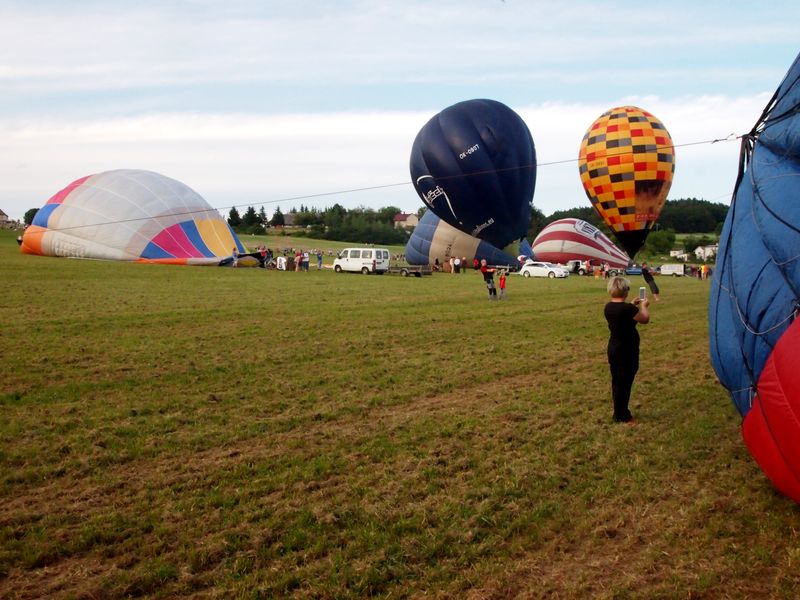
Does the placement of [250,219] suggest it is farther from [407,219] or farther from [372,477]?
[372,477]

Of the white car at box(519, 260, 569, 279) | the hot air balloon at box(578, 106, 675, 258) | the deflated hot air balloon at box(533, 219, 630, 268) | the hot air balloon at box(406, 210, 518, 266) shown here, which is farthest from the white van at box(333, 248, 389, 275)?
the deflated hot air balloon at box(533, 219, 630, 268)

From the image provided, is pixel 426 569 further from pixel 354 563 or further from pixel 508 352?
pixel 508 352

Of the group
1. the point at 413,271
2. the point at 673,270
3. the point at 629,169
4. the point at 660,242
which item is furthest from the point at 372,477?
the point at 660,242

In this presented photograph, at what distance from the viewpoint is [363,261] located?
31891 mm

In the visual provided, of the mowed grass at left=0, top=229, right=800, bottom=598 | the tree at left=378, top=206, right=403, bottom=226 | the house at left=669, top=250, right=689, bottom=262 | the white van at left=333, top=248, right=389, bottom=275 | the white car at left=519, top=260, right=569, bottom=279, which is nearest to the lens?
the mowed grass at left=0, top=229, right=800, bottom=598

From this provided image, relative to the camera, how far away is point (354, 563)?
3.34 metres

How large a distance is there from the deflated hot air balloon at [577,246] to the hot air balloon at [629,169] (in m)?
21.3

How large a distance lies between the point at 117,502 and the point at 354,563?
1.62 metres

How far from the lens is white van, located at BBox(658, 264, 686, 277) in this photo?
150 feet

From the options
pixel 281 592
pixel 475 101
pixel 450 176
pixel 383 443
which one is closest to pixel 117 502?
pixel 281 592

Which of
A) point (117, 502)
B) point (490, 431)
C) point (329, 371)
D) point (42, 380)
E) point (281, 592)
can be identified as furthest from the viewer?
point (329, 371)

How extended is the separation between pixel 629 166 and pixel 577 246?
2267 cm

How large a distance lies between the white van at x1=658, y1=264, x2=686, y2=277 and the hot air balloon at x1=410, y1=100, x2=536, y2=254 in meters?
20.2

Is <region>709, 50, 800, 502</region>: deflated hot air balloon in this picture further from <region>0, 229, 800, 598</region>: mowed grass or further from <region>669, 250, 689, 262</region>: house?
<region>669, 250, 689, 262</region>: house
